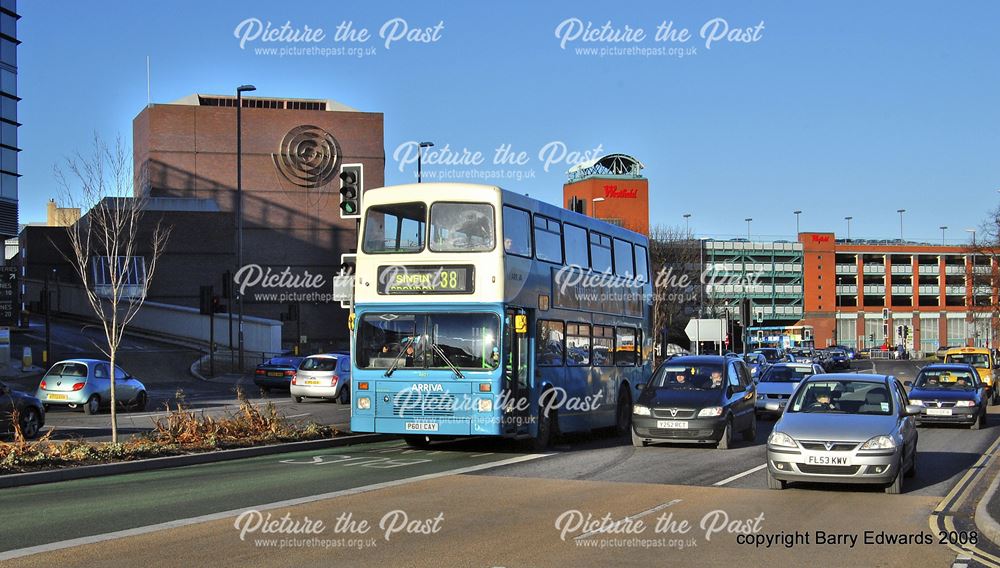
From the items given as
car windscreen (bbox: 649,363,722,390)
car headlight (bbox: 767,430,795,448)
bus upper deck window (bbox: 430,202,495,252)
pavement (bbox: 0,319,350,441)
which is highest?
bus upper deck window (bbox: 430,202,495,252)

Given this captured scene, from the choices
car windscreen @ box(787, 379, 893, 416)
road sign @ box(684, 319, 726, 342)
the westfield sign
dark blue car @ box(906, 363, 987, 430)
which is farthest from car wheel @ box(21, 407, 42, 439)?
the westfield sign

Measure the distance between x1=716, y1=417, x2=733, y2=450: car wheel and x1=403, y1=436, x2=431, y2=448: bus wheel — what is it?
5.48 metres

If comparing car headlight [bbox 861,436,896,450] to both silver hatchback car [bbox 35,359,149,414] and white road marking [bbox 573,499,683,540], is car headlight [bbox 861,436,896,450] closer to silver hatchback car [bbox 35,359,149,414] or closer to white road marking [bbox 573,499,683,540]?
white road marking [bbox 573,499,683,540]

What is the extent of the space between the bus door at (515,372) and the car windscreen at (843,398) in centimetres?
483

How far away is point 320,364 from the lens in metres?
33.5

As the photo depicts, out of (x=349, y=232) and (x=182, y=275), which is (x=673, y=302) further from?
(x=182, y=275)

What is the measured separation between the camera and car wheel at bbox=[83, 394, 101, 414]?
28906mm

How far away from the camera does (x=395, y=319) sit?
1839cm

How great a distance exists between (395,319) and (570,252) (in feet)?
14.8

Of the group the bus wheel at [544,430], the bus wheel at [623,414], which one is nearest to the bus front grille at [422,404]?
the bus wheel at [544,430]

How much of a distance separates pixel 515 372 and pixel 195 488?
6.11 m

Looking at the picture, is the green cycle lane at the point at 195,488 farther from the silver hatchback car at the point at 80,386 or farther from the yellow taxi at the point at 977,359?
the yellow taxi at the point at 977,359

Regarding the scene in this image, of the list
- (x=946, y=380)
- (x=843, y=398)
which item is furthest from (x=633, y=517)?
(x=946, y=380)

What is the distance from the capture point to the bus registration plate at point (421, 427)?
18203 millimetres
